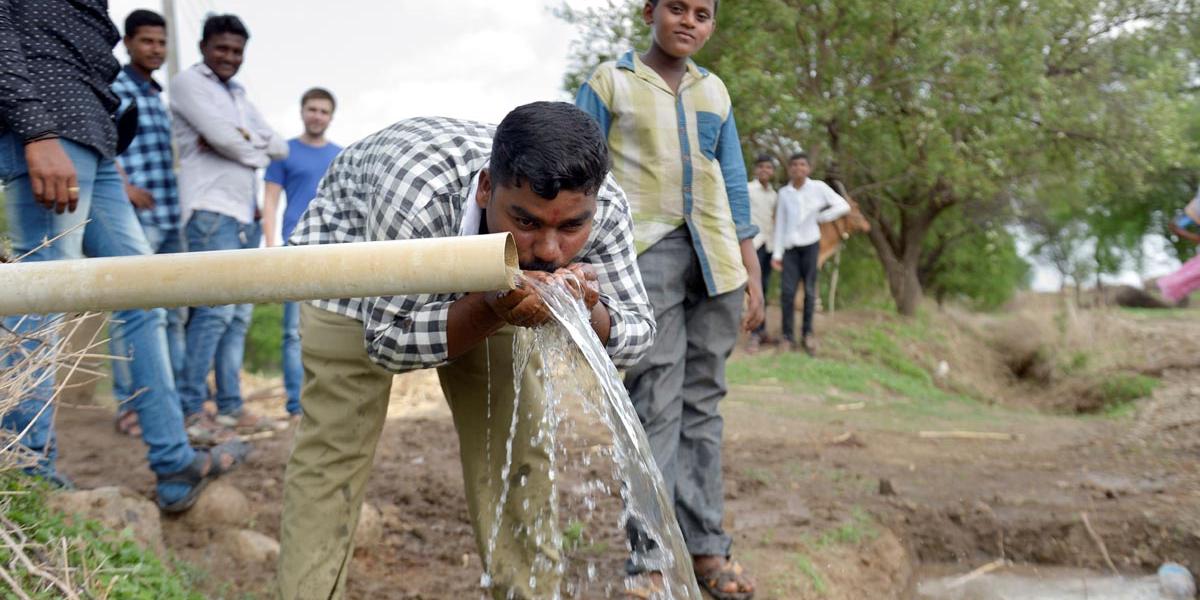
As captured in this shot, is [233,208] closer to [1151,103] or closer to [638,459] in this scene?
[638,459]

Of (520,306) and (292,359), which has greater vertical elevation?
(520,306)

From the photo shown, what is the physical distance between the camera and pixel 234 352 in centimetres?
477

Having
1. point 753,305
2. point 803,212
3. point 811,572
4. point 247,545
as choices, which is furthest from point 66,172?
point 803,212

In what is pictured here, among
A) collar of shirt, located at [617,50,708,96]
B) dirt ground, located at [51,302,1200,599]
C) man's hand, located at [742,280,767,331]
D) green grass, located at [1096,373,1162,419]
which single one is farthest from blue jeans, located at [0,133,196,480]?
Result: green grass, located at [1096,373,1162,419]

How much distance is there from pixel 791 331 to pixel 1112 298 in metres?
15.9

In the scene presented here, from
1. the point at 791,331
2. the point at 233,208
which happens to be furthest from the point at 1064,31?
the point at 233,208

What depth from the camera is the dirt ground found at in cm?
339

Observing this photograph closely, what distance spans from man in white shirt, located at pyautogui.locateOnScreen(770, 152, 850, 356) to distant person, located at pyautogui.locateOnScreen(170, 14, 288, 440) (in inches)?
231

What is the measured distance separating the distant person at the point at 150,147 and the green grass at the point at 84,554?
1.64 metres

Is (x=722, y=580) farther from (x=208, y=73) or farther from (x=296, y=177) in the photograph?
(x=296, y=177)

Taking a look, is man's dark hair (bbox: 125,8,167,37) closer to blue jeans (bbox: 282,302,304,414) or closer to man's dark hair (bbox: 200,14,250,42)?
man's dark hair (bbox: 200,14,250,42)

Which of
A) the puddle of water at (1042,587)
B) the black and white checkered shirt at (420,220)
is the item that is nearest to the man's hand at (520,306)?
the black and white checkered shirt at (420,220)

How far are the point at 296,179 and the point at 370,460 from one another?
10.4 feet

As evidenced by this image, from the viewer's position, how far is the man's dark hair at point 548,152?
1.95 m
